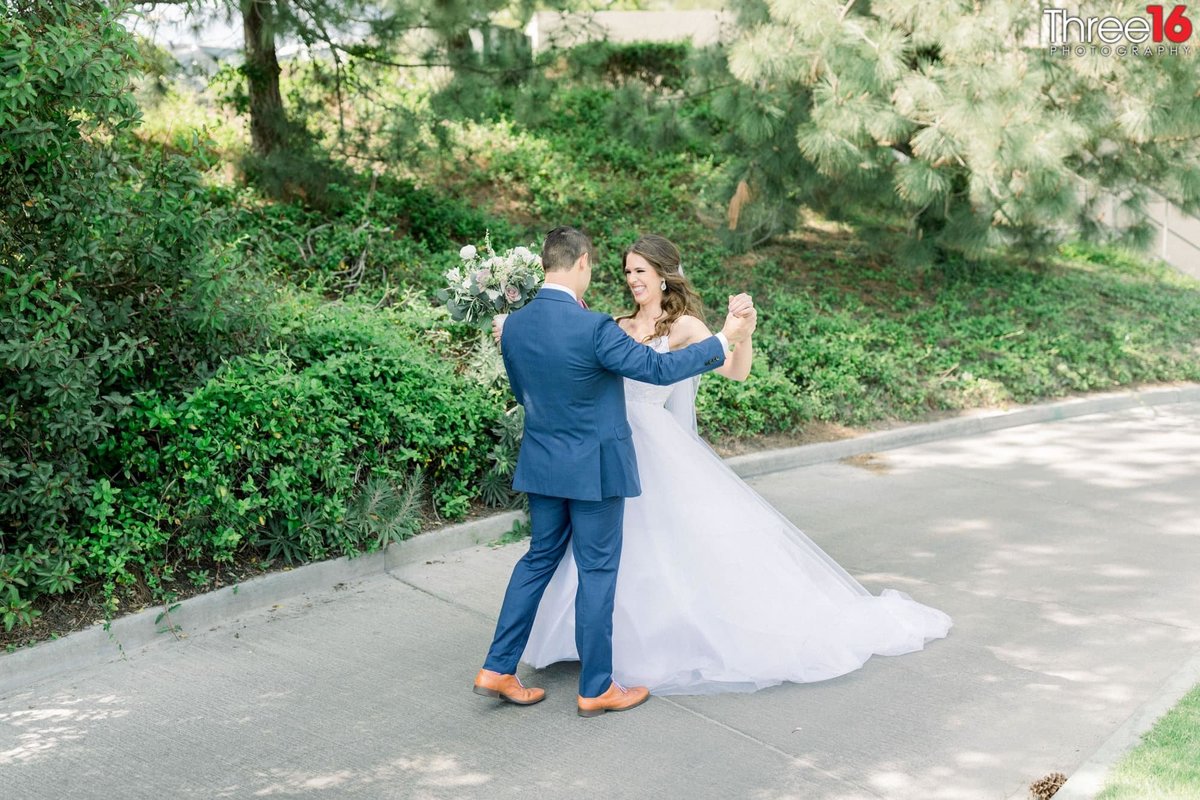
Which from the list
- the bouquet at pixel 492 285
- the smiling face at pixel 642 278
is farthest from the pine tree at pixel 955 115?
the smiling face at pixel 642 278

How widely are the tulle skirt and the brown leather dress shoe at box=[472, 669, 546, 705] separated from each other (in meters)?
0.35

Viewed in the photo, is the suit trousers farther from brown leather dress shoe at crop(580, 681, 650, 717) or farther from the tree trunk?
the tree trunk

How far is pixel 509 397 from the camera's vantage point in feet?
25.8

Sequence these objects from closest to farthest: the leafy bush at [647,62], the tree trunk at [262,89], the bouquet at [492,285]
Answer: the bouquet at [492,285] < the tree trunk at [262,89] < the leafy bush at [647,62]

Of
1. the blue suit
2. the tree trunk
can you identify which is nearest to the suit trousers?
the blue suit

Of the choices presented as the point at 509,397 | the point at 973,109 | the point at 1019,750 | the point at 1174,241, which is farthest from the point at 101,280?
the point at 1174,241

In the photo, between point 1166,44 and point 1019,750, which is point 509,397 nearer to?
point 1019,750

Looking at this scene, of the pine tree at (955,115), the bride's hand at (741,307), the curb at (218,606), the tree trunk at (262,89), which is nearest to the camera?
the bride's hand at (741,307)

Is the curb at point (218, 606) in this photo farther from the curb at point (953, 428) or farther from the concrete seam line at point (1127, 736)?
the concrete seam line at point (1127, 736)

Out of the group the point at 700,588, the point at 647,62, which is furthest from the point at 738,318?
the point at 647,62

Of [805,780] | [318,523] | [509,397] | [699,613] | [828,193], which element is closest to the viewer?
[805,780]

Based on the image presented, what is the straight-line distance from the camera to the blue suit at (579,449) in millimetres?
4594

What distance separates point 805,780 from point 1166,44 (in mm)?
9294

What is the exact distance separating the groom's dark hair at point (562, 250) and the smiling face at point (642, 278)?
694 millimetres
